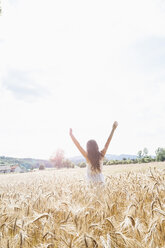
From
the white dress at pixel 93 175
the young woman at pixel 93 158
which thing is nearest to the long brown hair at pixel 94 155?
the young woman at pixel 93 158

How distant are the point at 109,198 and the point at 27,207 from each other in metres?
1.22

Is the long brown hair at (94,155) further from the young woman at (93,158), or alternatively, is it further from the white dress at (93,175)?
the white dress at (93,175)

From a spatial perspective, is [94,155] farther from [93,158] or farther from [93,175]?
[93,175]

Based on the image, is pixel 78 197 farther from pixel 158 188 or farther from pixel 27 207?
pixel 158 188

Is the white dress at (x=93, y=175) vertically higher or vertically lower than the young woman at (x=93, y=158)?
lower

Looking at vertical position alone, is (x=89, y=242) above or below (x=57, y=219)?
above

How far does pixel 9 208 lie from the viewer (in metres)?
2.88

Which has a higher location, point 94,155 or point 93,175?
point 94,155

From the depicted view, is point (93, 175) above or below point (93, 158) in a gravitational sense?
below

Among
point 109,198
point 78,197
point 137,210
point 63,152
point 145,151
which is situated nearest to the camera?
point 137,210

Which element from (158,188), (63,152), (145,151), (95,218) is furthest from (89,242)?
(145,151)

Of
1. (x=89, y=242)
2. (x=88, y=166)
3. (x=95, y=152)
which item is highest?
(x=95, y=152)

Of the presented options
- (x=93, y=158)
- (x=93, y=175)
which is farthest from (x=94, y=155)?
(x=93, y=175)

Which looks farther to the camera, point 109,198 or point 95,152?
point 95,152
